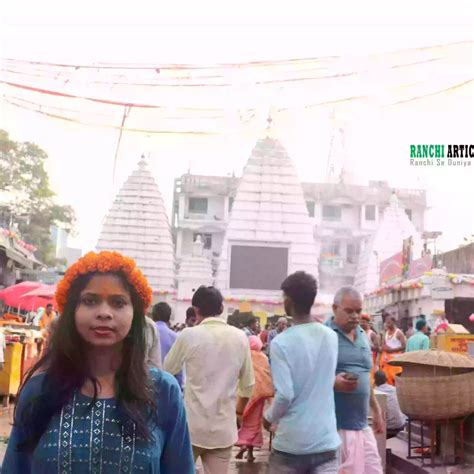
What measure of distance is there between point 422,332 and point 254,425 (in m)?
2.96

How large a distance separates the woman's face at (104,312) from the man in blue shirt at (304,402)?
1.28m

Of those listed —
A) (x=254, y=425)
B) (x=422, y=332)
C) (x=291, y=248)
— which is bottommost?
(x=254, y=425)

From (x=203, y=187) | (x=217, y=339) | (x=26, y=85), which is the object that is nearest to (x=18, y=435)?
(x=217, y=339)

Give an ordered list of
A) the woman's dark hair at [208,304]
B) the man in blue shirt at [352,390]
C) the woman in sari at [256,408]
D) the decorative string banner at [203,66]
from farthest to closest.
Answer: the decorative string banner at [203,66] → the woman in sari at [256,408] → the woman's dark hair at [208,304] → the man in blue shirt at [352,390]

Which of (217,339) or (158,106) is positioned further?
(158,106)

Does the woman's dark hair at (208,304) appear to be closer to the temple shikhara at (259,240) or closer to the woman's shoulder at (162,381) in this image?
the woman's shoulder at (162,381)

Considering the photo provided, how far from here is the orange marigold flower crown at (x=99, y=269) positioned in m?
1.70

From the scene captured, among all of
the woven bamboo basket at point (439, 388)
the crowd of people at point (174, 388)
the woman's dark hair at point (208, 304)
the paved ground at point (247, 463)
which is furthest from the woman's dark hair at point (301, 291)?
the paved ground at point (247, 463)

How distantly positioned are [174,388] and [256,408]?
190 inches

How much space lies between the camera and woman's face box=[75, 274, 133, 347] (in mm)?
1632

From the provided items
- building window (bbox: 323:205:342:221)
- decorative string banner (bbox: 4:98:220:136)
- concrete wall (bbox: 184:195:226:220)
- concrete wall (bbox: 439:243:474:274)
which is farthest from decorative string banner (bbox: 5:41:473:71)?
concrete wall (bbox: 184:195:226:220)

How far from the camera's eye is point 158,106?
17.3 meters

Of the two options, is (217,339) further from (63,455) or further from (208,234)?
(208,234)

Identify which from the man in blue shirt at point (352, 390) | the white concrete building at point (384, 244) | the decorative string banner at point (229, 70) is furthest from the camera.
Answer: the white concrete building at point (384, 244)
